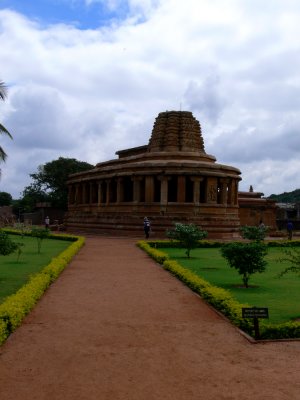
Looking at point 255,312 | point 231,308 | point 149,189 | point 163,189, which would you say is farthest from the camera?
point 149,189

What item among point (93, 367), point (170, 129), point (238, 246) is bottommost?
point (93, 367)

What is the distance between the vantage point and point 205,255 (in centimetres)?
2211

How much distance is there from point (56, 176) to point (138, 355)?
5954 centimetres

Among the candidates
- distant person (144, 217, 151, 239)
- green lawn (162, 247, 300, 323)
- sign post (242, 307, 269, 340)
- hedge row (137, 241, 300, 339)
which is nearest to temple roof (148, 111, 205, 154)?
distant person (144, 217, 151, 239)

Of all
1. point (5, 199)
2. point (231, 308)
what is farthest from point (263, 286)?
point (5, 199)

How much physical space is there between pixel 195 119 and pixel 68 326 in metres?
33.3

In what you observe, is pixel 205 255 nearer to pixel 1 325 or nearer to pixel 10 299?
pixel 10 299

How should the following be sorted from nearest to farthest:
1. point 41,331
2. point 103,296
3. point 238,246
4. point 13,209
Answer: point 41,331 → point 103,296 → point 238,246 → point 13,209

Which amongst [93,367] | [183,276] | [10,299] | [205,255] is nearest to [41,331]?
[10,299]

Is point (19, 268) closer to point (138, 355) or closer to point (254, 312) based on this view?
point (138, 355)

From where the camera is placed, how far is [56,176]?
65000 mm

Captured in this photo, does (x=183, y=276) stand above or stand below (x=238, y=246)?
below

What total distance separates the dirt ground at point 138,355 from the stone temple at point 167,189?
2190cm

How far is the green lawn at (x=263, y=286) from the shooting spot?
10062 mm
